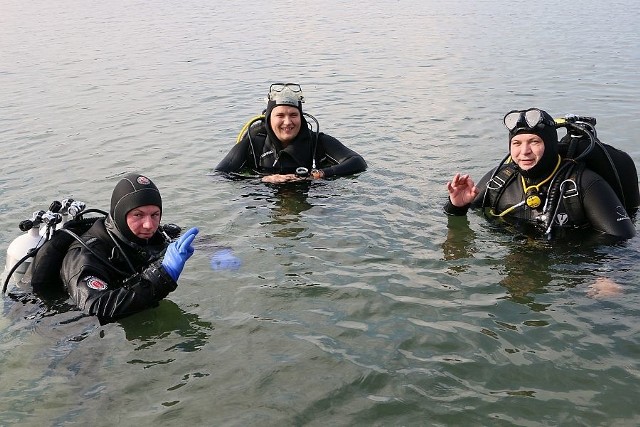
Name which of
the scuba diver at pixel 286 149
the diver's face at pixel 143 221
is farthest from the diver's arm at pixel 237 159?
the diver's face at pixel 143 221

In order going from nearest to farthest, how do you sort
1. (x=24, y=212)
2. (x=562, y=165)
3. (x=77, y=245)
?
(x=77, y=245), (x=562, y=165), (x=24, y=212)

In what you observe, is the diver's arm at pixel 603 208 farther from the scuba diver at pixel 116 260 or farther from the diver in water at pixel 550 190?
the scuba diver at pixel 116 260

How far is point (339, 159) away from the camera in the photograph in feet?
27.0

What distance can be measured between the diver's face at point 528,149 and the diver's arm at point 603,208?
0.45 m

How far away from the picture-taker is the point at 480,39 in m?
21.0

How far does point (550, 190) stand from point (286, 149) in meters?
3.34

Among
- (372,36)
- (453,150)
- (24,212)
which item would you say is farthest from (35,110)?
(372,36)

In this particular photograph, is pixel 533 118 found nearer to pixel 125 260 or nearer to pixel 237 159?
pixel 125 260

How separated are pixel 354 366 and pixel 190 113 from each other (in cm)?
908

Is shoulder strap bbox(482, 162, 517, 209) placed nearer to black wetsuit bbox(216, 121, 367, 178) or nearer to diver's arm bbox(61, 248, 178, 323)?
black wetsuit bbox(216, 121, 367, 178)

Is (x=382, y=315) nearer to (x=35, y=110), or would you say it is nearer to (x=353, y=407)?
(x=353, y=407)

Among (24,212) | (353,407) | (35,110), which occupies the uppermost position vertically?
(35,110)

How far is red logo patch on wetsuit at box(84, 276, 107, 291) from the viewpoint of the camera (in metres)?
4.41

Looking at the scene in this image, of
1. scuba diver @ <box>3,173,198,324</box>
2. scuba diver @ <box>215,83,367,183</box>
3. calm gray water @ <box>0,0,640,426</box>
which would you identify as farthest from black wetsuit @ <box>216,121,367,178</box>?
scuba diver @ <box>3,173,198,324</box>
